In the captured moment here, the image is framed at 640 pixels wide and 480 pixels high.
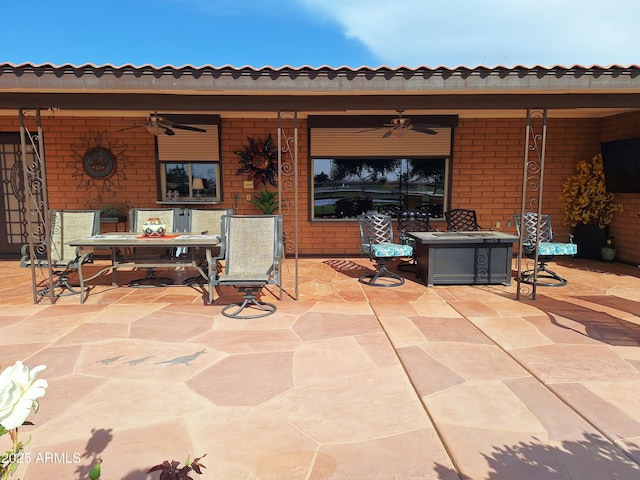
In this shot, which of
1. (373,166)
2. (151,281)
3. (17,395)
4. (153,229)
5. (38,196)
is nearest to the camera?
(17,395)

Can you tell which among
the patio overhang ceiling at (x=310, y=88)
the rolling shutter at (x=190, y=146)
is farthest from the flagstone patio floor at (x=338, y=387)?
the rolling shutter at (x=190, y=146)

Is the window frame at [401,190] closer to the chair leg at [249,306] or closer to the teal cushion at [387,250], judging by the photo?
the teal cushion at [387,250]

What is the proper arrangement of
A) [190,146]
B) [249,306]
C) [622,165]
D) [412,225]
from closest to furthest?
[249,306], [622,165], [412,225], [190,146]

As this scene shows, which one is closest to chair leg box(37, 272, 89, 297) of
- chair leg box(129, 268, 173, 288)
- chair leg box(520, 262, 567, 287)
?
chair leg box(129, 268, 173, 288)

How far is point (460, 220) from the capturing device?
7.19m

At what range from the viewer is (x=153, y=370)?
9.55 feet

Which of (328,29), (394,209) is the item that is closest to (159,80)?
(394,209)

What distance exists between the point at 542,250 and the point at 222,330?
14.0 ft

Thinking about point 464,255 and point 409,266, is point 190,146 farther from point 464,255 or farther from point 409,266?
point 464,255

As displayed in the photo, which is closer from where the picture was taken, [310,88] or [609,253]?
[310,88]

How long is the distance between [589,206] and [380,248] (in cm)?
453

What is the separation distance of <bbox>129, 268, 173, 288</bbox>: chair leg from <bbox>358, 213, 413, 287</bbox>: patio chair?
2.81 m

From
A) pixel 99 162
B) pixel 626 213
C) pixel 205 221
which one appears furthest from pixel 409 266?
pixel 99 162

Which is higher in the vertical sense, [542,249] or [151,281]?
[542,249]
